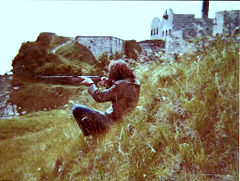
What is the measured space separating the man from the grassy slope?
0.13 metres

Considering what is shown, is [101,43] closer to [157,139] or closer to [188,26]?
[188,26]

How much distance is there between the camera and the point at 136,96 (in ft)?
7.66

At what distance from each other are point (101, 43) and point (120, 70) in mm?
787

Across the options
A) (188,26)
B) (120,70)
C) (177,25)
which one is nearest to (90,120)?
(120,70)

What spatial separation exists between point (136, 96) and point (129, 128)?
0.41 metres

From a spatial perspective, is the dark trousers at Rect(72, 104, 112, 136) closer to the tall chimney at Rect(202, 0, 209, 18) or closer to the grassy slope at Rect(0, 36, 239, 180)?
the grassy slope at Rect(0, 36, 239, 180)

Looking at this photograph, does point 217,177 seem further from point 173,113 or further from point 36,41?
point 36,41

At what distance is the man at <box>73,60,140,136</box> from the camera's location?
218cm

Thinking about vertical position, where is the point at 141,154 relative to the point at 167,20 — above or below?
below

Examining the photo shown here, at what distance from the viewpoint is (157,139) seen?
2104 mm

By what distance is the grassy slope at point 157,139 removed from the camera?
1870 mm

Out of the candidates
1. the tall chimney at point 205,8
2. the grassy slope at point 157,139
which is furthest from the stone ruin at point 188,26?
the grassy slope at point 157,139

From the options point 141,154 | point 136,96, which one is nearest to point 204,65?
point 136,96

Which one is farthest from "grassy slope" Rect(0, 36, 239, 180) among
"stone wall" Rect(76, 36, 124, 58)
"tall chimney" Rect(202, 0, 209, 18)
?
"stone wall" Rect(76, 36, 124, 58)
